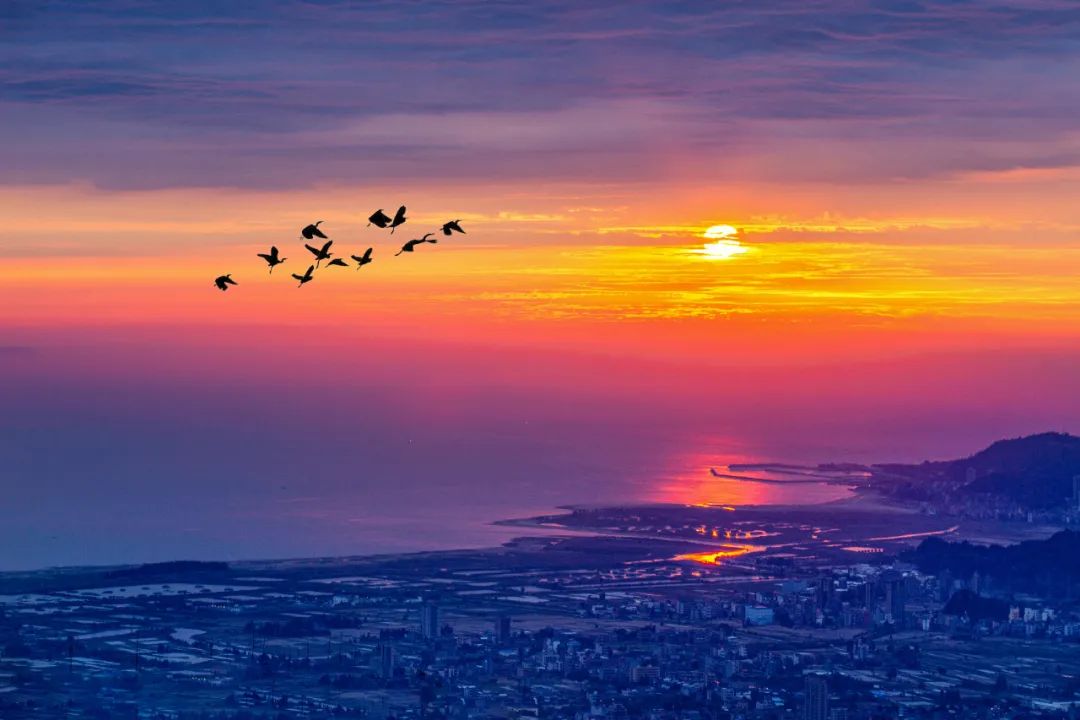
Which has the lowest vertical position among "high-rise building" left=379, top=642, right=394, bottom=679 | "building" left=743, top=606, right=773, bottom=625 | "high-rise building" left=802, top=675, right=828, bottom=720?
"high-rise building" left=802, top=675, right=828, bottom=720

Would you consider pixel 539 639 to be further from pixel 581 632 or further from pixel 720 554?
pixel 720 554

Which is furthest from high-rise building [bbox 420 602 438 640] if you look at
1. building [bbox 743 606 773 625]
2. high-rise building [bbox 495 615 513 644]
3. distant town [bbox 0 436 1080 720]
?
building [bbox 743 606 773 625]

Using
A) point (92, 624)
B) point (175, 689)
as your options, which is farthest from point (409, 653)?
point (92, 624)

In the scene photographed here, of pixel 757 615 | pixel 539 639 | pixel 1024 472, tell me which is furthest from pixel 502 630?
pixel 1024 472

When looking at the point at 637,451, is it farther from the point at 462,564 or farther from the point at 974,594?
the point at 974,594

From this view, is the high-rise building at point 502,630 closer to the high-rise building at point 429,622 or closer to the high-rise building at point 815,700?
the high-rise building at point 429,622

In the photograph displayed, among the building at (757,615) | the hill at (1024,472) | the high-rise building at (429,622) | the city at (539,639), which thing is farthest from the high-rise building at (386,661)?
the hill at (1024,472)

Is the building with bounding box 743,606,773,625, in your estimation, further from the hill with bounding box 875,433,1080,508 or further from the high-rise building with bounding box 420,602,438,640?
the hill with bounding box 875,433,1080,508
